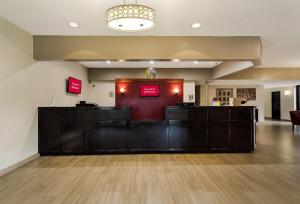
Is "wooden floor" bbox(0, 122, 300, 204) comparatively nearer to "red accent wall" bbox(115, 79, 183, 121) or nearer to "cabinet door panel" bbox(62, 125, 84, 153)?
"cabinet door panel" bbox(62, 125, 84, 153)

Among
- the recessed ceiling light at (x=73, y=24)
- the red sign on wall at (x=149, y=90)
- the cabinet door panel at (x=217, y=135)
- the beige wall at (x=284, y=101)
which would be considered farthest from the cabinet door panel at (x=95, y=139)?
the beige wall at (x=284, y=101)

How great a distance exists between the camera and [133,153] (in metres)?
5.62

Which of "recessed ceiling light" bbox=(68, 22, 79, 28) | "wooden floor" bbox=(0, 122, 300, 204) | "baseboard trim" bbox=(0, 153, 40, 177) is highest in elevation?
"recessed ceiling light" bbox=(68, 22, 79, 28)

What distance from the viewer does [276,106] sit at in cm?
1712

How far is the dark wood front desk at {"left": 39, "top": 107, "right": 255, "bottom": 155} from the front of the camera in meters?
5.50

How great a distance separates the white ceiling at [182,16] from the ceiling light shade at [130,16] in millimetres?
527

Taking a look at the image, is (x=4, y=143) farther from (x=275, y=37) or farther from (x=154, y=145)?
(x=275, y=37)

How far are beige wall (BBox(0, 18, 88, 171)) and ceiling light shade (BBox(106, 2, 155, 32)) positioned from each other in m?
2.36

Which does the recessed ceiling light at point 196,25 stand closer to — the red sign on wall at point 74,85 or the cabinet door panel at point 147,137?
the cabinet door panel at point 147,137

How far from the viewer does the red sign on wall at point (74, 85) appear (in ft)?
24.5

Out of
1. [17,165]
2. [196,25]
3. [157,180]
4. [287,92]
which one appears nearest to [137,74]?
[196,25]

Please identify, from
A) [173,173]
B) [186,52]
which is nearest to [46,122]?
[173,173]

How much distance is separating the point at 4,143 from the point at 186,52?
4173 millimetres

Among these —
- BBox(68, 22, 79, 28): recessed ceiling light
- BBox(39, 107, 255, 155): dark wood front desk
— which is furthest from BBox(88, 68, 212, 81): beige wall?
BBox(68, 22, 79, 28): recessed ceiling light
